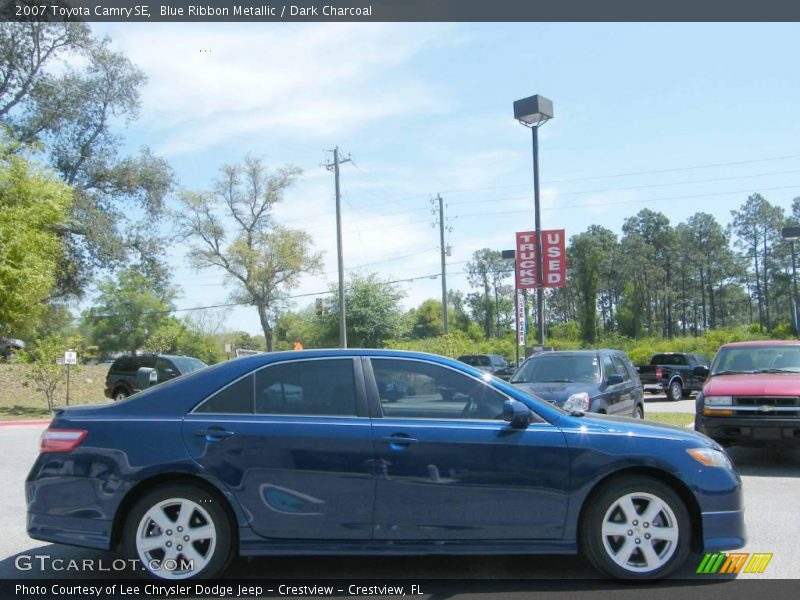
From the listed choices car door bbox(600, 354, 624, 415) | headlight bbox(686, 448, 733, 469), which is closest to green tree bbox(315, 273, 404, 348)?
car door bbox(600, 354, 624, 415)

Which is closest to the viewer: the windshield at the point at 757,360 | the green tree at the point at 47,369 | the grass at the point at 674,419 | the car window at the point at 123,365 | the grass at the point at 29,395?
the windshield at the point at 757,360

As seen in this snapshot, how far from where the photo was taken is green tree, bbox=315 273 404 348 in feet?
167

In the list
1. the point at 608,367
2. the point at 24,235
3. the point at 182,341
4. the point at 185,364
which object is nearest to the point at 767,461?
the point at 608,367

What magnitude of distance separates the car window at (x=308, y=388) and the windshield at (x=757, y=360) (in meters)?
7.52

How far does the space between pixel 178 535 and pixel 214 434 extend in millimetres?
680

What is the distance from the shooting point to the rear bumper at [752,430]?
9117 millimetres

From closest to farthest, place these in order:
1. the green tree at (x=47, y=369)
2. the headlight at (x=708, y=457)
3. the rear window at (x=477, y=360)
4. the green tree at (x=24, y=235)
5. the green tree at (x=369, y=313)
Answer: the headlight at (x=708, y=457), the green tree at (x=24, y=235), the green tree at (x=47, y=369), the rear window at (x=477, y=360), the green tree at (x=369, y=313)

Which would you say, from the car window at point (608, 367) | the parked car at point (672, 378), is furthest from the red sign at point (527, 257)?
the parked car at point (672, 378)

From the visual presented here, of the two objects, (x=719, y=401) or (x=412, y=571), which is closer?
(x=412, y=571)

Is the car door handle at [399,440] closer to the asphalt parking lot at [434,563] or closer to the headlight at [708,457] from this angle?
the asphalt parking lot at [434,563]

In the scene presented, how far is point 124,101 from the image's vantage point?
3769 centimetres

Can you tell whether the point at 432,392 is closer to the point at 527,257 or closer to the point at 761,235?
the point at 527,257

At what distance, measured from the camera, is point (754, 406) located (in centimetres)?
941
